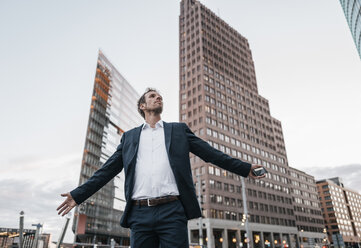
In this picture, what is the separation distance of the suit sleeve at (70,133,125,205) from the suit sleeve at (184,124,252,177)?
92 cm

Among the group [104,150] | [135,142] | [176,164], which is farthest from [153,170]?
[104,150]

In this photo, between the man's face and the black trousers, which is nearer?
the black trousers

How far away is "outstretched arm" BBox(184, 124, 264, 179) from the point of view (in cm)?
302

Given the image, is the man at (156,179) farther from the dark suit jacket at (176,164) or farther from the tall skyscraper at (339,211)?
the tall skyscraper at (339,211)

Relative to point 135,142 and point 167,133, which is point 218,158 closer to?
point 167,133

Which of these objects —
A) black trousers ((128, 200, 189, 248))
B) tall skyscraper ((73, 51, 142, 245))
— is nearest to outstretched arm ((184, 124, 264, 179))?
black trousers ((128, 200, 189, 248))

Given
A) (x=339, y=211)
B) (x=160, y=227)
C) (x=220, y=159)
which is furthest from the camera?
(x=339, y=211)

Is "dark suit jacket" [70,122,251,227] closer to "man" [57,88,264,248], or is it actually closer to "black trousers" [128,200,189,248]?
"man" [57,88,264,248]

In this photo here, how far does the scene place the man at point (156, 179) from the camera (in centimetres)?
260

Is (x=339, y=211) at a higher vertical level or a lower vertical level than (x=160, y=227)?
higher

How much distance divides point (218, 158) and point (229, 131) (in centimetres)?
6973

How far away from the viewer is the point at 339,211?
444 ft

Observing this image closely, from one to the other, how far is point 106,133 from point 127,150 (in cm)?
7302

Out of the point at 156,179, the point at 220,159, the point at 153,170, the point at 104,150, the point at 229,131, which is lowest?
the point at 156,179
